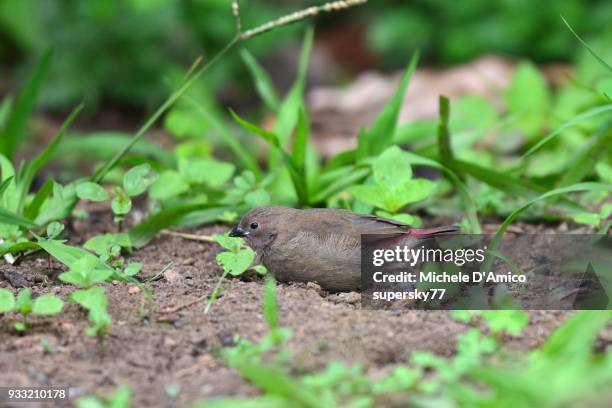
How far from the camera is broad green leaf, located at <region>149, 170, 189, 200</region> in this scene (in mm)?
4180

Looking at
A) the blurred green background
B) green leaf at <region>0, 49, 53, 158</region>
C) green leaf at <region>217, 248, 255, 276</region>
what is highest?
the blurred green background

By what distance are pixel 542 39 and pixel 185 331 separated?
18.4ft

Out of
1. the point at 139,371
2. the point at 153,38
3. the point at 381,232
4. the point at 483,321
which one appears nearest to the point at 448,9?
the point at 153,38

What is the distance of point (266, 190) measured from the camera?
14.0 ft

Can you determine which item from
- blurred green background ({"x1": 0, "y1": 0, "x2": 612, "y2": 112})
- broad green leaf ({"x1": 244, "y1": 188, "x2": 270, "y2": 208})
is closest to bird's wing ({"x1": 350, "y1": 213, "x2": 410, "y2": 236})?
broad green leaf ({"x1": 244, "y1": 188, "x2": 270, "y2": 208})

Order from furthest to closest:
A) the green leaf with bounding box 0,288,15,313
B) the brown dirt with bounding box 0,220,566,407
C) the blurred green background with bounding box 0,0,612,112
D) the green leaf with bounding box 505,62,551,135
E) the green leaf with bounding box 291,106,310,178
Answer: the blurred green background with bounding box 0,0,612,112, the green leaf with bounding box 505,62,551,135, the green leaf with bounding box 291,106,310,178, the green leaf with bounding box 0,288,15,313, the brown dirt with bounding box 0,220,566,407

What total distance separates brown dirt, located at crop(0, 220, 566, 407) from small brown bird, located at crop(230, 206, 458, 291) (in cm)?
17

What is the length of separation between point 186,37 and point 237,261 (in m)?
4.22

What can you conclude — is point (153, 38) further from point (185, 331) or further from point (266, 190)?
point (185, 331)

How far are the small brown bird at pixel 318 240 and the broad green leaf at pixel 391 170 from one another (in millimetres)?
272

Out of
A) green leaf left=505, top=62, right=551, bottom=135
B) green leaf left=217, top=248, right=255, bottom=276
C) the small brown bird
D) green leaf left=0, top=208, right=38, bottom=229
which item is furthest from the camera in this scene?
green leaf left=505, top=62, right=551, bottom=135

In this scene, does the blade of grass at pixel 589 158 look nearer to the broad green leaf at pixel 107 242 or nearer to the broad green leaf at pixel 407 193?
the broad green leaf at pixel 407 193

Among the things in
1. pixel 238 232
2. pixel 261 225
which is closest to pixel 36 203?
pixel 238 232

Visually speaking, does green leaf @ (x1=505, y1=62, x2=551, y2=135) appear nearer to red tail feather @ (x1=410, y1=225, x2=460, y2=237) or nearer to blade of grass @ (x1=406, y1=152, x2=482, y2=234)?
blade of grass @ (x1=406, y1=152, x2=482, y2=234)
